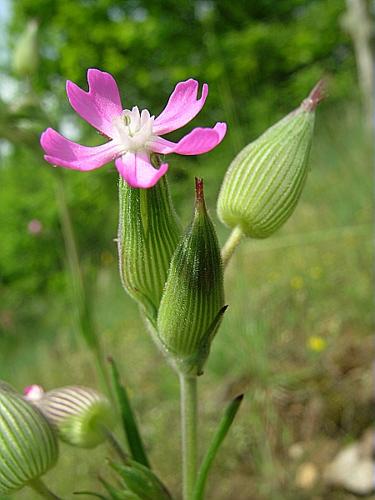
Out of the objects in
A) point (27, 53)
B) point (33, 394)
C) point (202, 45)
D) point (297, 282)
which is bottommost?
point (297, 282)

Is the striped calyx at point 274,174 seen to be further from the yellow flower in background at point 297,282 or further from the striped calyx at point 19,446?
the yellow flower in background at point 297,282

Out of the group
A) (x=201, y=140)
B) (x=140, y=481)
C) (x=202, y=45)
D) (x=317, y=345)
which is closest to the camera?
(x=201, y=140)

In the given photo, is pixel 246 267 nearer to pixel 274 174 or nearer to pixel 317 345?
pixel 317 345

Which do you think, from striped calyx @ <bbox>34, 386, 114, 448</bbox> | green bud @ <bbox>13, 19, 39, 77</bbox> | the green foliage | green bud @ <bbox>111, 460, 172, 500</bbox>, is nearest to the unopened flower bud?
striped calyx @ <bbox>34, 386, 114, 448</bbox>

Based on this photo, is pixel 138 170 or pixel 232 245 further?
pixel 232 245

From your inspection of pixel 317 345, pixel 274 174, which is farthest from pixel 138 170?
pixel 317 345

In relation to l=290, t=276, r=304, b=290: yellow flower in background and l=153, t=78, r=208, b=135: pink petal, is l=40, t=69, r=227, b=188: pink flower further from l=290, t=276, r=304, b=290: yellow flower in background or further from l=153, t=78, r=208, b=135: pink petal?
l=290, t=276, r=304, b=290: yellow flower in background

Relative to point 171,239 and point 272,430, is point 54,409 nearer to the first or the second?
point 171,239
